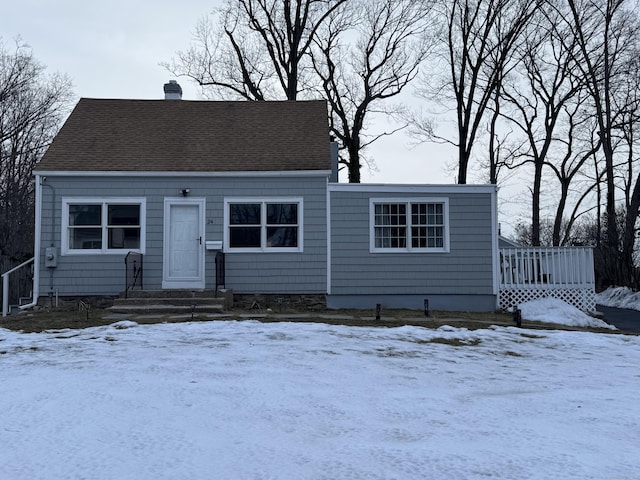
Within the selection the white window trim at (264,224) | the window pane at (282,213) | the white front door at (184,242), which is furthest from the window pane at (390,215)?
the white front door at (184,242)

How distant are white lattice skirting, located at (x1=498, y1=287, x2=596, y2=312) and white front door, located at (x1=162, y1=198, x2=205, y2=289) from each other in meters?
7.12

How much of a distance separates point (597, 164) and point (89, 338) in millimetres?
28562

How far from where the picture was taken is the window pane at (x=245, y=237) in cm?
1295

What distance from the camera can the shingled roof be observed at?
1302cm

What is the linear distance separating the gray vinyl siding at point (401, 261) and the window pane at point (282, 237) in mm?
903

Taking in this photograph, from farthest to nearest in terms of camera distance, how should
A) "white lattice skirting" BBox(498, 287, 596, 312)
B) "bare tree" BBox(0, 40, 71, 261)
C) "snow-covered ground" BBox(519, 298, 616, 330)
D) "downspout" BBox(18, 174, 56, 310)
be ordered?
"bare tree" BBox(0, 40, 71, 261)
"white lattice skirting" BBox(498, 287, 596, 312)
"downspout" BBox(18, 174, 56, 310)
"snow-covered ground" BBox(519, 298, 616, 330)

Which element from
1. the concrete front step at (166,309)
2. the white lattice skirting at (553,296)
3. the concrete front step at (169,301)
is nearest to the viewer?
the concrete front step at (166,309)

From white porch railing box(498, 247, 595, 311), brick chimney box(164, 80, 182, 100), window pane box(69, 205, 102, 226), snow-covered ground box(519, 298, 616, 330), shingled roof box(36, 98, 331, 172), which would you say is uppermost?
brick chimney box(164, 80, 182, 100)

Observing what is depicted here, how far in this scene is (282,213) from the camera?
42.8 feet

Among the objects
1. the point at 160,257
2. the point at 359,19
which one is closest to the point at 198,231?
the point at 160,257

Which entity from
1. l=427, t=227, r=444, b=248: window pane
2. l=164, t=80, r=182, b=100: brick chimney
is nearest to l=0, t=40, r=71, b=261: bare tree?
l=164, t=80, r=182, b=100: brick chimney

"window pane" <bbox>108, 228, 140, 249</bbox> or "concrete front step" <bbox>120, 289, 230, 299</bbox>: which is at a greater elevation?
"window pane" <bbox>108, 228, 140, 249</bbox>

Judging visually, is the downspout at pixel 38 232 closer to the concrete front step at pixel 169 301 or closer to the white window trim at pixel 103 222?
the white window trim at pixel 103 222

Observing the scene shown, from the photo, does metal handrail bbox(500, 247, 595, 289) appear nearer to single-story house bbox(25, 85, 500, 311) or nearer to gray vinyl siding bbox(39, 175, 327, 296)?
single-story house bbox(25, 85, 500, 311)
